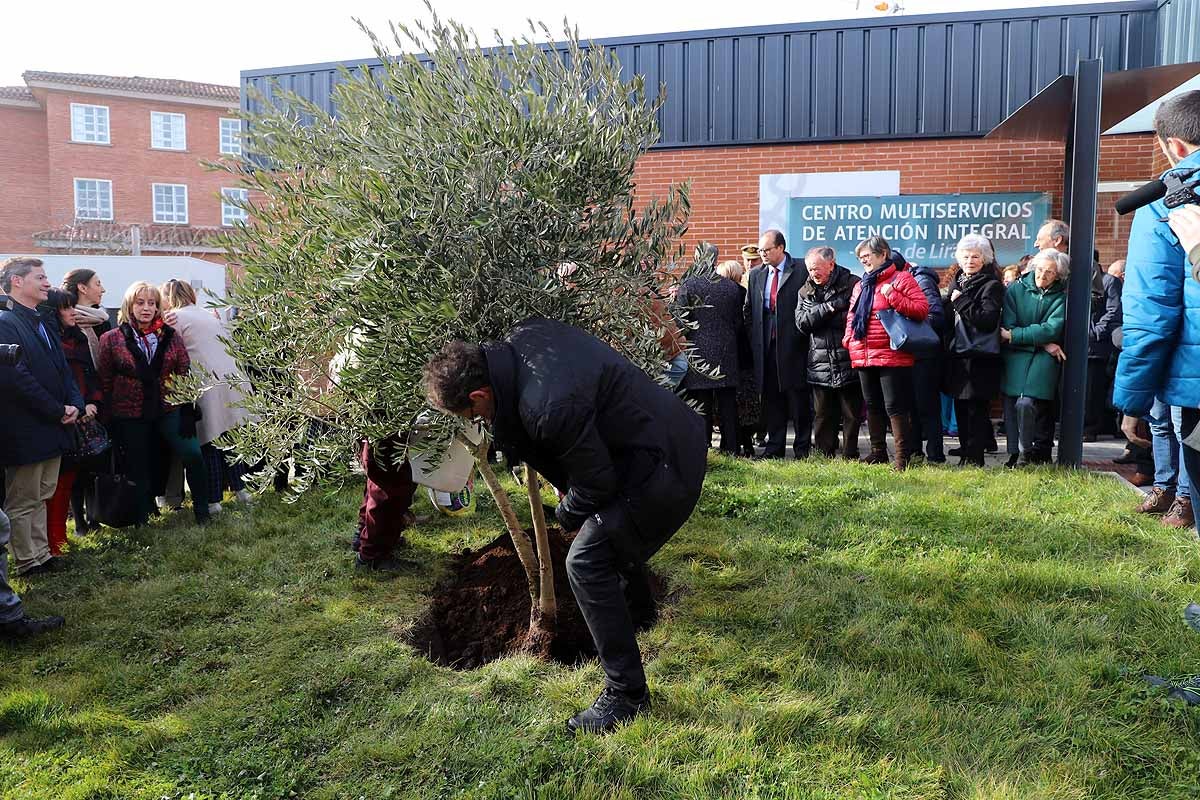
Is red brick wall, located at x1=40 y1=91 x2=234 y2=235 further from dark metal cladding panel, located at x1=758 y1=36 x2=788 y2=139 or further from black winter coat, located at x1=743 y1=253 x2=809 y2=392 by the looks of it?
black winter coat, located at x1=743 y1=253 x2=809 y2=392

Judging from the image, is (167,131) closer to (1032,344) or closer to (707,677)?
(1032,344)

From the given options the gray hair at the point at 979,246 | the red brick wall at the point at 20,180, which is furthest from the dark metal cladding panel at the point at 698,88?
the red brick wall at the point at 20,180

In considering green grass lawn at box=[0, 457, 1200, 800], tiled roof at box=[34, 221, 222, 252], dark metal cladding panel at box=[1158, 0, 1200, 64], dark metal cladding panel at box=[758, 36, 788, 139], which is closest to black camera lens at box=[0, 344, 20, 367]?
green grass lawn at box=[0, 457, 1200, 800]

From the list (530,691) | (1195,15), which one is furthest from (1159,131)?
(1195,15)

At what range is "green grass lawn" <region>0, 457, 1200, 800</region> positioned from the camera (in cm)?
322

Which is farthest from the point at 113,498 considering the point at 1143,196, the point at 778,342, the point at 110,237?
the point at 110,237

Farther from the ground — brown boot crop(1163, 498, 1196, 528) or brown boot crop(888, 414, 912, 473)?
brown boot crop(888, 414, 912, 473)

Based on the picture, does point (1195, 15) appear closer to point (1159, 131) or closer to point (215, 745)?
point (1159, 131)

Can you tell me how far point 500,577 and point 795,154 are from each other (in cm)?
842

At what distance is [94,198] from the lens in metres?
43.5

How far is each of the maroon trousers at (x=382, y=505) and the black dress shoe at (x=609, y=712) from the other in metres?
2.38

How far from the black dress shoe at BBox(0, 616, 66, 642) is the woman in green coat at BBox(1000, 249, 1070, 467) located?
7.58m

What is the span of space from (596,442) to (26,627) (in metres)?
3.70

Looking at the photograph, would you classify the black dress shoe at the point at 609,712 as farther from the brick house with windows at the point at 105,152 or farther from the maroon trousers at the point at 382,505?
the brick house with windows at the point at 105,152
